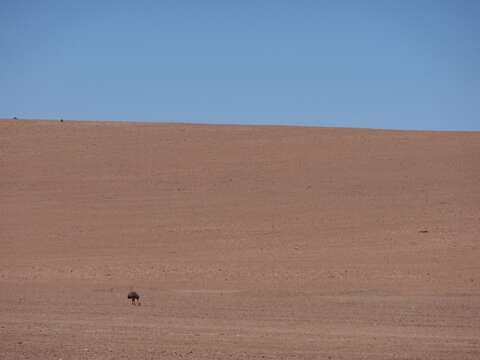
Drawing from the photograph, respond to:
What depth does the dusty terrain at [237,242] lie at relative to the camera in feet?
39.9

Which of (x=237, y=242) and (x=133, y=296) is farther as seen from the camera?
(x=237, y=242)

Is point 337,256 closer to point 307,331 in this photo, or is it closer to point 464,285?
point 464,285

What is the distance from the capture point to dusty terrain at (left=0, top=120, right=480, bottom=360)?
12.1 metres

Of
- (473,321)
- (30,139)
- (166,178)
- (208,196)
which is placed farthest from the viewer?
(30,139)

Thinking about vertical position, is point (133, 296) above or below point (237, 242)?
below

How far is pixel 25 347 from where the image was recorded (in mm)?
11008

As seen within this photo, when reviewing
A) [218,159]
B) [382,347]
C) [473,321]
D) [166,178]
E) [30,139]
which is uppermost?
[30,139]

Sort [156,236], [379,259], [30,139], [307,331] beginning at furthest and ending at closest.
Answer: [30,139]
[156,236]
[379,259]
[307,331]

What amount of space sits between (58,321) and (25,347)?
2.74 metres

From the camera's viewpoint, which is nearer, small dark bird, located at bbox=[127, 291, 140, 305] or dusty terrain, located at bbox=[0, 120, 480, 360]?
dusty terrain, located at bbox=[0, 120, 480, 360]

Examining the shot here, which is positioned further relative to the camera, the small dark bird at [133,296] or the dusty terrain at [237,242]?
the small dark bird at [133,296]

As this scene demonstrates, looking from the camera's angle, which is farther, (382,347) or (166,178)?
(166,178)

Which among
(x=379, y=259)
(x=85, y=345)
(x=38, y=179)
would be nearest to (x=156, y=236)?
(x=379, y=259)

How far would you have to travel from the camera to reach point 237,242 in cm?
2684
